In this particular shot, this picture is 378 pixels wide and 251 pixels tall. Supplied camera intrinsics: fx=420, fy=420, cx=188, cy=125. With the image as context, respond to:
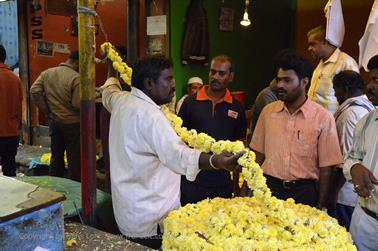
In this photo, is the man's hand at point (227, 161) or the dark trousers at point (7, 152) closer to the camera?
the man's hand at point (227, 161)

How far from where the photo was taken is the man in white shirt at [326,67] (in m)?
4.14

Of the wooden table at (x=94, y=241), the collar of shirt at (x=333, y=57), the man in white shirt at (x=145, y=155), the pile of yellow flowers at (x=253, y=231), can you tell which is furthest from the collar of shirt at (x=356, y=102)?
the wooden table at (x=94, y=241)

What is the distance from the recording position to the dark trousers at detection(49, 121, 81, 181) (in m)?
5.74

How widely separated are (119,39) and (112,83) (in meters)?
4.21

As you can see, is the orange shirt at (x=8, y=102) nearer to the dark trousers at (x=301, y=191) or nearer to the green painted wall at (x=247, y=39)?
the green painted wall at (x=247, y=39)

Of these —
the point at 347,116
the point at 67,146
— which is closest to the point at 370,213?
the point at 347,116

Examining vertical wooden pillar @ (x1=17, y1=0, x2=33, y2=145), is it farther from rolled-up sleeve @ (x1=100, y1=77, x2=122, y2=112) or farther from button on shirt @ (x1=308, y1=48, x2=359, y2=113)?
button on shirt @ (x1=308, y1=48, x2=359, y2=113)

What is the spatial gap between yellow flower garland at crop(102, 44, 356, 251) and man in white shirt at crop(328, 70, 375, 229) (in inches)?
48.8

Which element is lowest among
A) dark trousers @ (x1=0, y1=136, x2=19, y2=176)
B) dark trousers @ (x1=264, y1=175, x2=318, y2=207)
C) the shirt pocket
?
dark trousers @ (x1=0, y1=136, x2=19, y2=176)

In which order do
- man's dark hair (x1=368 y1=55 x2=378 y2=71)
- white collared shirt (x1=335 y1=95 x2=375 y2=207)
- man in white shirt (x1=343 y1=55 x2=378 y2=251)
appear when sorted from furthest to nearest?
white collared shirt (x1=335 y1=95 x2=375 y2=207)
man's dark hair (x1=368 y1=55 x2=378 y2=71)
man in white shirt (x1=343 y1=55 x2=378 y2=251)

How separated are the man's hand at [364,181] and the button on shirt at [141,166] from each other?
1036 mm

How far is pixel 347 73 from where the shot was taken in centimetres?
354

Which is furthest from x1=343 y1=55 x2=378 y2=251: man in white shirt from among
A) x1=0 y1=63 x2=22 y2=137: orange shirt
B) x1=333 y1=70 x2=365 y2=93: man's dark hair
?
x1=0 y1=63 x2=22 y2=137: orange shirt

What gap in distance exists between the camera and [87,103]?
2627mm
